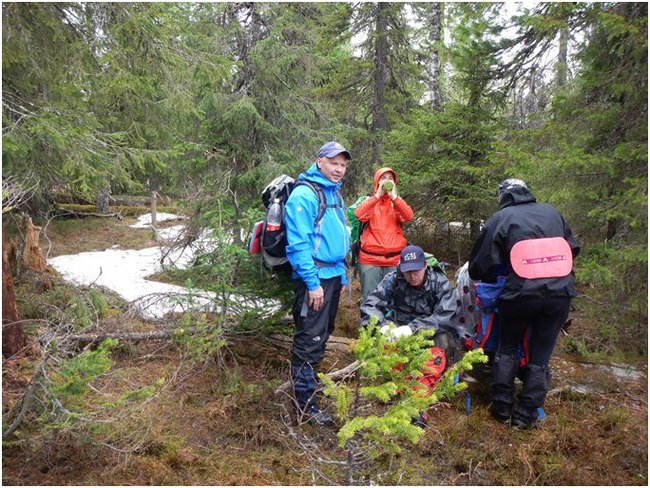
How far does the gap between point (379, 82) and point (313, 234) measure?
954 cm

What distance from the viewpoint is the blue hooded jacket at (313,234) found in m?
3.96

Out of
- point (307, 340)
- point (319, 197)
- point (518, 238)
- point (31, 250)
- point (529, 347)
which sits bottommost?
point (529, 347)

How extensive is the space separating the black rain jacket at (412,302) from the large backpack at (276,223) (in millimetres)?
1108

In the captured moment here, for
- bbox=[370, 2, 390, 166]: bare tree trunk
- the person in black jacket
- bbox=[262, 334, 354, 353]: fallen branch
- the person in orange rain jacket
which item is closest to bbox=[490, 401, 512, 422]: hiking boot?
the person in black jacket

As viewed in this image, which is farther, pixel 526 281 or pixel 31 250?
pixel 31 250

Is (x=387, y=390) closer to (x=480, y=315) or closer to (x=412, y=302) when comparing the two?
(x=412, y=302)

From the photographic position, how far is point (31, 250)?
834cm

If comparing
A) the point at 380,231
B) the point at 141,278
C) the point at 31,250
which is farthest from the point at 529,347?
the point at 141,278

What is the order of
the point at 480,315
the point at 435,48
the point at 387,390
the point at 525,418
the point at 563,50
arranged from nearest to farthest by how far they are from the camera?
the point at 387,390 < the point at 525,418 < the point at 480,315 < the point at 563,50 < the point at 435,48

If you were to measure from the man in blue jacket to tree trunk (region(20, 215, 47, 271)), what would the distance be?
20.6 ft

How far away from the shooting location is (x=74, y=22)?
178 inches

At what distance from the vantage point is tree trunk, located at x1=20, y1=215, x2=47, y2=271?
Result: 783 centimetres

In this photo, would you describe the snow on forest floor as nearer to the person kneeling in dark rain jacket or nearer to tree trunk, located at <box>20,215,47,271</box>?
tree trunk, located at <box>20,215,47,271</box>

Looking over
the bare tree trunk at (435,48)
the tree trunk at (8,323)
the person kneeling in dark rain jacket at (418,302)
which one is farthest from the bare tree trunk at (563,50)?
the tree trunk at (8,323)
